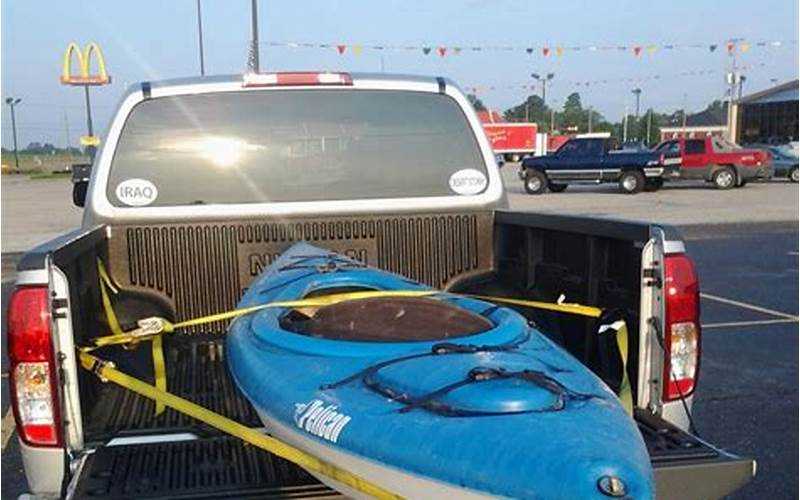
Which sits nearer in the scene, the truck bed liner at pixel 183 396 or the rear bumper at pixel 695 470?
the rear bumper at pixel 695 470

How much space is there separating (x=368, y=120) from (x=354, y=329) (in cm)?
188

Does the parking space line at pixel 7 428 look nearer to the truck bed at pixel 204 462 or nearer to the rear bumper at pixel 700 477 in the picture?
the truck bed at pixel 204 462

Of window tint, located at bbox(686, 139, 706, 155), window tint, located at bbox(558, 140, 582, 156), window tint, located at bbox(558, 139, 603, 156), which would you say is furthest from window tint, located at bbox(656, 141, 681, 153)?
window tint, located at bbox(558, 140, 582, 156)

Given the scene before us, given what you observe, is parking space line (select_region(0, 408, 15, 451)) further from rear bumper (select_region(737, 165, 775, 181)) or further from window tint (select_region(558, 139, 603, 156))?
rear bumper (select_region(737, 165, 775, 181))

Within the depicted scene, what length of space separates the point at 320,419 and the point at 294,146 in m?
2.31

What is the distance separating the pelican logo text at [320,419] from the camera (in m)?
2.03

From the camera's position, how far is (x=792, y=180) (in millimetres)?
32281

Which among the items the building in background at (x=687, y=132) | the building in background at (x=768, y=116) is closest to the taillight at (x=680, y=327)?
the building in background at (x=768, y=116)

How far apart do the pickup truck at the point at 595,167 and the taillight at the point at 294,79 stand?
23.2m

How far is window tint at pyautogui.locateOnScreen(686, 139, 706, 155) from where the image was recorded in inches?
1110

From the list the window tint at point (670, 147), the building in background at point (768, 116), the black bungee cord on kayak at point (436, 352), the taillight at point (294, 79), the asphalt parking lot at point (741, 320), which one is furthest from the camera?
the building in background at point (768, 116)

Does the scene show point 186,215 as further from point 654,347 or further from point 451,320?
point 654,347

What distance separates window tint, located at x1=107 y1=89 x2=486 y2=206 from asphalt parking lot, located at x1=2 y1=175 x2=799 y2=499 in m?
1.91

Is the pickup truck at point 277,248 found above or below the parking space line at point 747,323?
above
